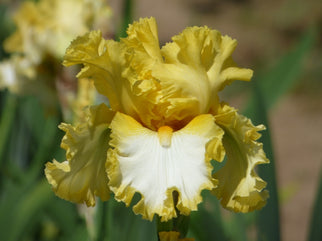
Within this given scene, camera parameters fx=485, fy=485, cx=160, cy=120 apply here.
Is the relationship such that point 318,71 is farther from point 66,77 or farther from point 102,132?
point 102,132

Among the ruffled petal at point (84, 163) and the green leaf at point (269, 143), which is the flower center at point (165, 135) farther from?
the green leaf at point (269, 143)

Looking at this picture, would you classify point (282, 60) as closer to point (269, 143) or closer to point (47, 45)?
point (269, 143)

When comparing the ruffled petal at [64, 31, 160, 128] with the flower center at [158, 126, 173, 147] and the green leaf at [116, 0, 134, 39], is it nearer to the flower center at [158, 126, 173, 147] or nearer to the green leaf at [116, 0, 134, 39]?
the flower center at [158, 126, 173, 147]

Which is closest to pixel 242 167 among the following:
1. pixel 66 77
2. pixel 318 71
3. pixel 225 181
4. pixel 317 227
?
pixel 225 181

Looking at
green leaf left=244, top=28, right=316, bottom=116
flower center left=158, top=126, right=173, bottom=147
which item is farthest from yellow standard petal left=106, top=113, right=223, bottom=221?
green leaf left=244, top=28, right=316, bottom=116

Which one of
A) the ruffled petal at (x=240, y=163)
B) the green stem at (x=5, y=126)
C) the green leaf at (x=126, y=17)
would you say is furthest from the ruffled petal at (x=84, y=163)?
the green stem at (x=5, y=126)

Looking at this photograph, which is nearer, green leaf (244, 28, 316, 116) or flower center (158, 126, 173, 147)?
flower center (158, 126, 173, 147)

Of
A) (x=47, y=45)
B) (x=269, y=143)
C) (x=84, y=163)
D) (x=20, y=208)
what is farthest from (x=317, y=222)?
(x=47, y=45)
